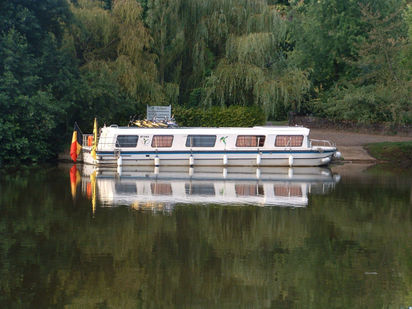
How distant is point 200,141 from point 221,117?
759cm

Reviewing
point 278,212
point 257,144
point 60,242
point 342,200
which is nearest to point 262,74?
point 257,144

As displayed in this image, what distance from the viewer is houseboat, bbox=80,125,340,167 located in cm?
4247

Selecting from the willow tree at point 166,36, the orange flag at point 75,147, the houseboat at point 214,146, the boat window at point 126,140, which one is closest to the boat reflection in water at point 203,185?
the houseboat at point 214,146

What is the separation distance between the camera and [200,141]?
4300 cm

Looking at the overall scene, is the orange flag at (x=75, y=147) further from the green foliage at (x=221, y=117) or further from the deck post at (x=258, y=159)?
the deck post at (x=258, y=159)

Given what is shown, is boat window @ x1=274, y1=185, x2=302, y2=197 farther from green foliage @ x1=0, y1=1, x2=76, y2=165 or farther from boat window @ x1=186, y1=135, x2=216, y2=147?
green foliage @ x1=0, y1=1, x2=76, y2=165

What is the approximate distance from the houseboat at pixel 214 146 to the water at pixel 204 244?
296 inches

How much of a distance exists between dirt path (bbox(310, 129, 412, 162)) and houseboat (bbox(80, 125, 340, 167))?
14.9ft

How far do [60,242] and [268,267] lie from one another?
252 inches

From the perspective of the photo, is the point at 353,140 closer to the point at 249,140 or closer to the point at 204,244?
the point at 249,140

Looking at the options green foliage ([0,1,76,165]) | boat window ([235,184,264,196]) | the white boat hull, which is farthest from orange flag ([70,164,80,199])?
boat window ([235,184,264,196])

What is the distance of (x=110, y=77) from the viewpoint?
47.1m

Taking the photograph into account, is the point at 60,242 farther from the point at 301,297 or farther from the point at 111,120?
the point at 111,120

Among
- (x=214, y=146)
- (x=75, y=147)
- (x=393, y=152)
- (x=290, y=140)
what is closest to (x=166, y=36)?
(x=214, y=146)
